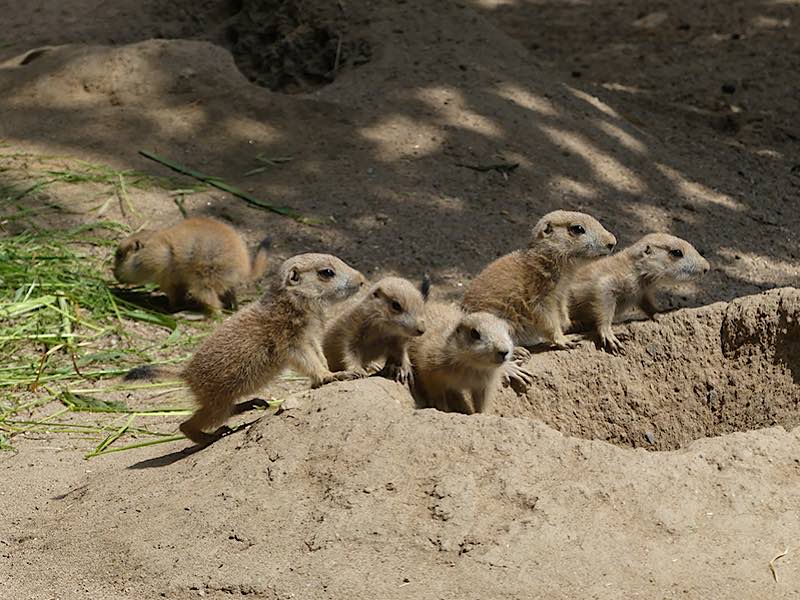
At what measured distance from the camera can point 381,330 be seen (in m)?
5.17

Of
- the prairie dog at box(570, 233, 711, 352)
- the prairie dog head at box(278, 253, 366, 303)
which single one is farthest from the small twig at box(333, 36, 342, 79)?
the prairie dog head at box(278, 253, 366, 303)

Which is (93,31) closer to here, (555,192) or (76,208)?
(76,208)

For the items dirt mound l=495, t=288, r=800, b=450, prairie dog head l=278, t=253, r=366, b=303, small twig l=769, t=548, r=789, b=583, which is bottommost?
dirt mound l=495, t=288, r=800, b=450

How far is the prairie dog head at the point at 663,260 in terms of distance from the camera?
5.66 m

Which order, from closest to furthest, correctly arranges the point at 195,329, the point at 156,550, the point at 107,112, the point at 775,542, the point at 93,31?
the point at 775,542 → the point at 156,550 → the point at 195,329 → the point at 107,112 → the point at 93,31

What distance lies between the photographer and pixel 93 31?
11.1 metres

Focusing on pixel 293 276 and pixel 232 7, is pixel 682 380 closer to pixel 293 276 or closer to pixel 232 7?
pixel 293 276

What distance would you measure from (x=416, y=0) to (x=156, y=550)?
7142 millimetres

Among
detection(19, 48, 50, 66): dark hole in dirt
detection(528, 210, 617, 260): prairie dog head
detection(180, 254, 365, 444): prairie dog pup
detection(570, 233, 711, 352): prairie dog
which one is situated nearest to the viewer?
detection(180, 254, 365, 444): prairie dog pup

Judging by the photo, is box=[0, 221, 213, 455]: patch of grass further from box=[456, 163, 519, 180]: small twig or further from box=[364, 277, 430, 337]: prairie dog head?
box=[456, 163, 519, 180]: small twig

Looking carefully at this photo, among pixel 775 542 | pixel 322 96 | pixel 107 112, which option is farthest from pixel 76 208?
pixel 775 542

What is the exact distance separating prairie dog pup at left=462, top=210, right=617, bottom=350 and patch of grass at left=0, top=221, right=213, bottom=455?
5.56 feet

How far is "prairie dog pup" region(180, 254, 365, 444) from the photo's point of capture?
15.9ft

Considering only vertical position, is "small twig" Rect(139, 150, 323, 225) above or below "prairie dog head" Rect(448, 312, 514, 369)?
below
